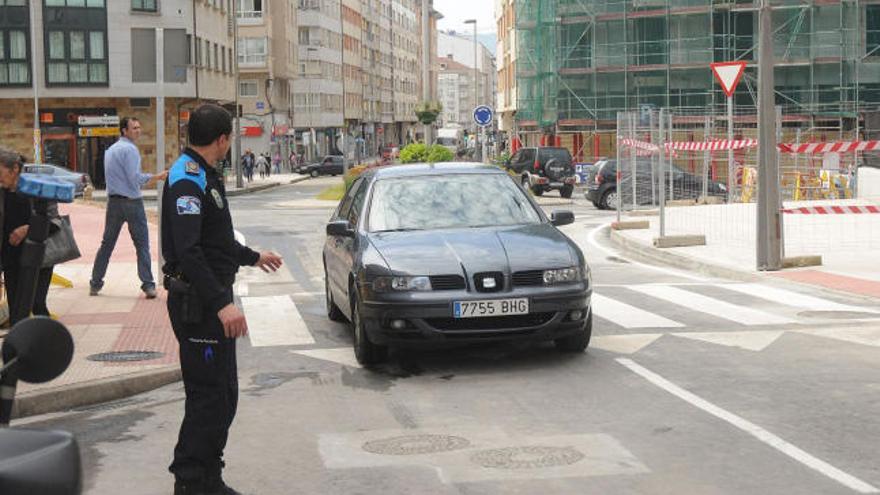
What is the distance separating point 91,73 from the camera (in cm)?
6247

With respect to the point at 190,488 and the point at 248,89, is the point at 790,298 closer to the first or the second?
the point at 190,488

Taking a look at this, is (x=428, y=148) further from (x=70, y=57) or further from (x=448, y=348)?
(x=448, y=348)

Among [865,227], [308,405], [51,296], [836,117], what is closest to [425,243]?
[308,405]

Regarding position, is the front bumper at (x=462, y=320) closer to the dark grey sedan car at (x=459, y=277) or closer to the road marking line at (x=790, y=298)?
the dark grey sedan car at (x=459, y=277)

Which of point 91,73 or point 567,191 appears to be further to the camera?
point 91,73

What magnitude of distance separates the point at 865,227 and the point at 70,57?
4588cm

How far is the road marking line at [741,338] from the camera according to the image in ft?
35.2

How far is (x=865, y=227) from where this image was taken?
24.1 meters

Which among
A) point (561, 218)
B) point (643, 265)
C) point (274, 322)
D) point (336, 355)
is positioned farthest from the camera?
point (643, 265)

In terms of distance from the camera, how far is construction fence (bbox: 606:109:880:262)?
70.8 ft

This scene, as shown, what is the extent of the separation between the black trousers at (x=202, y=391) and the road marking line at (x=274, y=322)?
202 inches

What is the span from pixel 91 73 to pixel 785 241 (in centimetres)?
4669

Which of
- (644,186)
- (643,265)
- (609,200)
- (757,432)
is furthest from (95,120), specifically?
(757,432)

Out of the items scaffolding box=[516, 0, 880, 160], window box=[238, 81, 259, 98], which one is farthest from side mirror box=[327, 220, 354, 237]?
window box=[238, 81, 259, 98]
